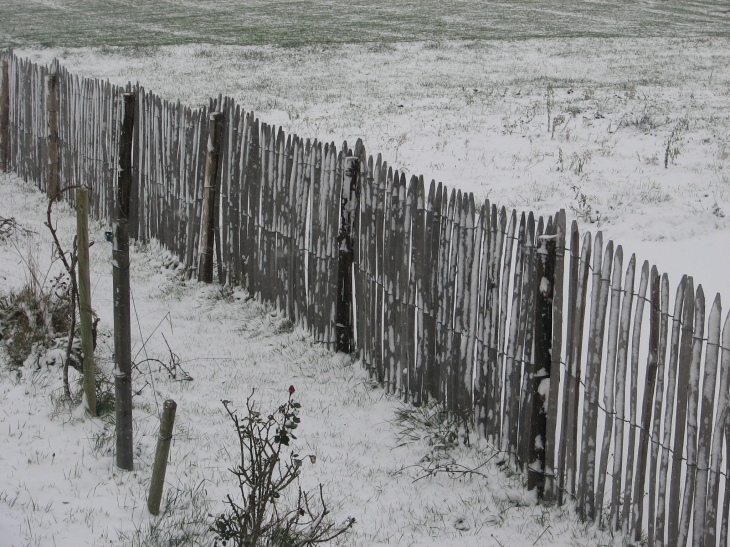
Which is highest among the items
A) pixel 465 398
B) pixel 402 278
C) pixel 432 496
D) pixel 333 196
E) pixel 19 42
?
pixel 19 42

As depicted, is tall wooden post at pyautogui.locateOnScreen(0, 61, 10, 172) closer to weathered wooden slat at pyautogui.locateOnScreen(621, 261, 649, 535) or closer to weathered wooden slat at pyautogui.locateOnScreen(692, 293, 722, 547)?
weathered wooden slat at pyautogui.locateOnScreen(621, 261, 649, 535)

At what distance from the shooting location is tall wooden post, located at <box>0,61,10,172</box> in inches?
423

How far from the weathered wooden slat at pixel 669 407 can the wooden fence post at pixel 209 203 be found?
4681 mm

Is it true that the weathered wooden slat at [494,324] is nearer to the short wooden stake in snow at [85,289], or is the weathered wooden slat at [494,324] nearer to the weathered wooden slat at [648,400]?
the weathered wooden slat at [648,400]

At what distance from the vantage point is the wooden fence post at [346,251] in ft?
18.6

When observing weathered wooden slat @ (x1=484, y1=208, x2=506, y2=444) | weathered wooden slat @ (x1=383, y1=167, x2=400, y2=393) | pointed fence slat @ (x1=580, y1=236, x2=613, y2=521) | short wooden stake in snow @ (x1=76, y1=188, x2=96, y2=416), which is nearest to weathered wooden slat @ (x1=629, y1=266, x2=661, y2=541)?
pointed fence slat @ (x1=580, y1=236, x2=613, y2=521)

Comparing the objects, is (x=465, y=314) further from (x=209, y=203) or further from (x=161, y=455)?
(x=209, y=203)

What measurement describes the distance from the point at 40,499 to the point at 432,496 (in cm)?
201

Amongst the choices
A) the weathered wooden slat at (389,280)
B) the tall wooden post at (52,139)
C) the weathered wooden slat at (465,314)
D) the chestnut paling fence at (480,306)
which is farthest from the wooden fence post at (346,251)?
the tall wooden post at (52,139)

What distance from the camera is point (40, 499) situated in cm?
388

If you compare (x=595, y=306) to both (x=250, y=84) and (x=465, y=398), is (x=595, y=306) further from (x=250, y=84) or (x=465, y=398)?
(x=250, y=84)

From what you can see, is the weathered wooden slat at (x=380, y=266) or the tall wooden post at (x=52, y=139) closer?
the weathered wooden slat at (x=380, y=266)

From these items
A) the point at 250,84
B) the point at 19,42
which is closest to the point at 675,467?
the point at 250,84

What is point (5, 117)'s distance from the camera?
36.3ft
